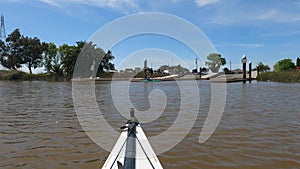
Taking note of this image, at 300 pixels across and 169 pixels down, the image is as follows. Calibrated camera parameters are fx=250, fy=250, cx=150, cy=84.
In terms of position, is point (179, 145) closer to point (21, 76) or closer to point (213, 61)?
point (213, 61)

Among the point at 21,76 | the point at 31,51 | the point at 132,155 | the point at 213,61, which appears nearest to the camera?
the point at 132,155

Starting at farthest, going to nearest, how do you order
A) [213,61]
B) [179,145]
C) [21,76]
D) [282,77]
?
[21,76] → [282,77] → [213,61] → [179,145]

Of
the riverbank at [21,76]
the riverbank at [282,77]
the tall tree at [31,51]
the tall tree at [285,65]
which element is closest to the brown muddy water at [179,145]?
the riverbank at [282,77]

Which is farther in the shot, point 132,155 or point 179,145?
point 179,145

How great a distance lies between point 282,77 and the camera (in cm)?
4353

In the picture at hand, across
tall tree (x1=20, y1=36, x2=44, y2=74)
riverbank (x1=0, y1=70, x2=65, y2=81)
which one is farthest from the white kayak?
tall tree (x1=20, y1=36, x2=44, y2=74)

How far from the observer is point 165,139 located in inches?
260

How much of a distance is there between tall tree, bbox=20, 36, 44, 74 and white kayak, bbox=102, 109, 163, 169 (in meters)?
69.6

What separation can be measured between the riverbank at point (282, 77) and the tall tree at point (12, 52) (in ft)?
196

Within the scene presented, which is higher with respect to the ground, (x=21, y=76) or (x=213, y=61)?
(x=213, y=61)

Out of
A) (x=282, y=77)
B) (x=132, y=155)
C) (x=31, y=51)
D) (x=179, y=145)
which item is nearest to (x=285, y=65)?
(x=282, y=77)

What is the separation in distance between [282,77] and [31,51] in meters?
60.1

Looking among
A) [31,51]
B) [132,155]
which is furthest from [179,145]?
[31,51]

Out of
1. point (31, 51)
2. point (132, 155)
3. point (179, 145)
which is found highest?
point (31, 51)
